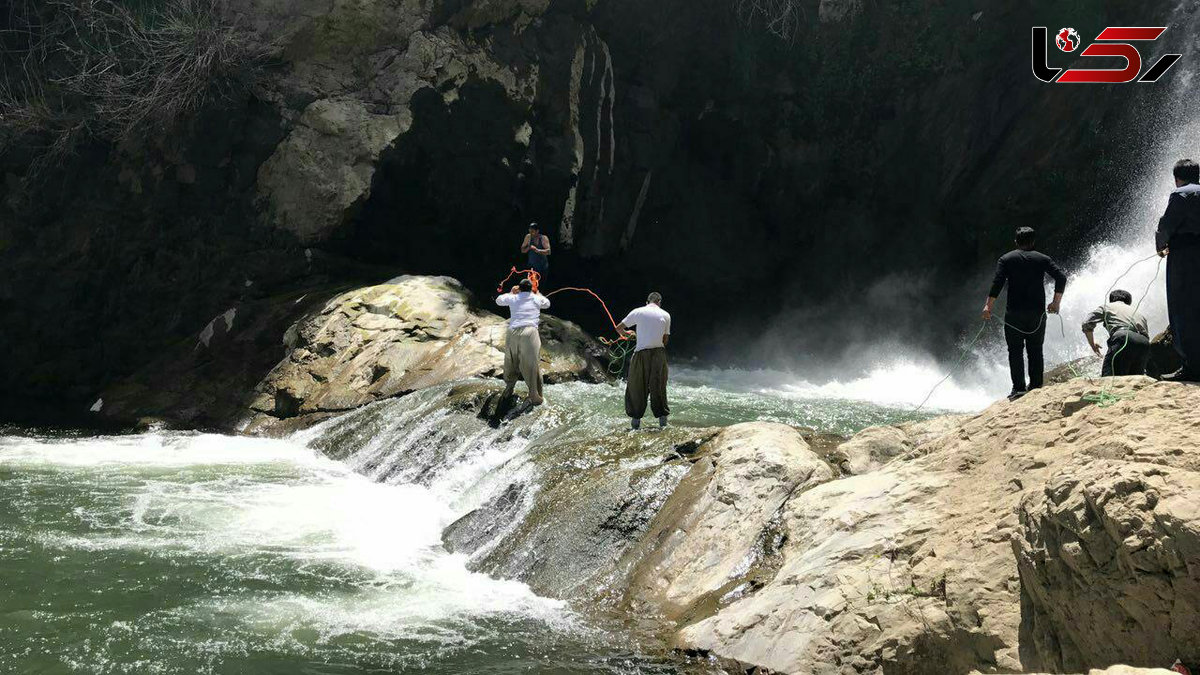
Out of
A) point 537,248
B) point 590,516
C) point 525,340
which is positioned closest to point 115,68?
point 537,248

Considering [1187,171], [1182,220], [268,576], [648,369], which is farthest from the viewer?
[648,369]

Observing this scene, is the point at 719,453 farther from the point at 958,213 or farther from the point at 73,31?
the point at 73,31

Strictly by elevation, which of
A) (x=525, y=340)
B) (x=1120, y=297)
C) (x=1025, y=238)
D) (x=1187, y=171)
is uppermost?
(x=1187, y=171)

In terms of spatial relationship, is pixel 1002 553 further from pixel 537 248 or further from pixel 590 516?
pixel 537 248

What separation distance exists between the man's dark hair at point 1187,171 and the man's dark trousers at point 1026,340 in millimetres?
1782

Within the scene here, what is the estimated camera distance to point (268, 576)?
7.75 metres

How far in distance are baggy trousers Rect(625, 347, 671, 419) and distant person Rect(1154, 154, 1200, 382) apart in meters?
4.63

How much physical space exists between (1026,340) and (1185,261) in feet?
6.02

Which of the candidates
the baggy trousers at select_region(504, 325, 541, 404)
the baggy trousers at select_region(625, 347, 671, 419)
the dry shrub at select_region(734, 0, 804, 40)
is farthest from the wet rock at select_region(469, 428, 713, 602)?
the dry shrub at select_region(734, 0, 804, 40)

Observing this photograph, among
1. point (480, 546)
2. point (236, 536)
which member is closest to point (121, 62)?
point (236, 536)

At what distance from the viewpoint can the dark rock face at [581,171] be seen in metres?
17.8

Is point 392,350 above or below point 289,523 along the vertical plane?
above

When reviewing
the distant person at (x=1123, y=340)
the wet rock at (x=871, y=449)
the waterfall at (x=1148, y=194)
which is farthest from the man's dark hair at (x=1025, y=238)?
the waterfall at (x=1148, y=194)

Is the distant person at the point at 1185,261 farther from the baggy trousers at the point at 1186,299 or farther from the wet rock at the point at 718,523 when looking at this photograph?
the wet rock at the point at 718,523
